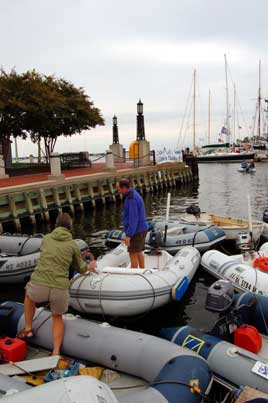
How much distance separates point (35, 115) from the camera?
22.2m

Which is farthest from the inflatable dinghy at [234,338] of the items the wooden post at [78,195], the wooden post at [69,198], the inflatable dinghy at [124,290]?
the wooden post at [78,195]

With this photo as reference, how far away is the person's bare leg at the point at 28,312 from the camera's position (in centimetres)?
475

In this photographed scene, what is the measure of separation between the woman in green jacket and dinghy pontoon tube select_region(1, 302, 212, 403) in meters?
0.28

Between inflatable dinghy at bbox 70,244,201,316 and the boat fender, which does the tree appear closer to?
inflatable dinghy at bbox 70,244,201,316

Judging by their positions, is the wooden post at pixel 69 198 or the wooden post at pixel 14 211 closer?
the wooden post at pixel 14 211

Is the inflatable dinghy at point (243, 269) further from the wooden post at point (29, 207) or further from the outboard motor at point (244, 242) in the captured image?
the wooden post at point (29, 207)

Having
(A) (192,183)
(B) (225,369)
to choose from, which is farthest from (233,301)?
(A) (192,183)

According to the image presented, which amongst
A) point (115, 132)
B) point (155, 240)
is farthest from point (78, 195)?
point (115, 132)

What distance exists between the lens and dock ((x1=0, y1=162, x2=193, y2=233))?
1454 centimetres

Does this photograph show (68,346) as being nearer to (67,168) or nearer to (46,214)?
(46,214)

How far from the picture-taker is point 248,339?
4844mm

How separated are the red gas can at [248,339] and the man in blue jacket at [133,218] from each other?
2445 millimetres

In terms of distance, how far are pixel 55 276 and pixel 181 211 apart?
46.1ft

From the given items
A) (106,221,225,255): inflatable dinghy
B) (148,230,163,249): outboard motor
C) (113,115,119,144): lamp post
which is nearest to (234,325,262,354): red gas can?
(148,230,163,249): outboard motor
